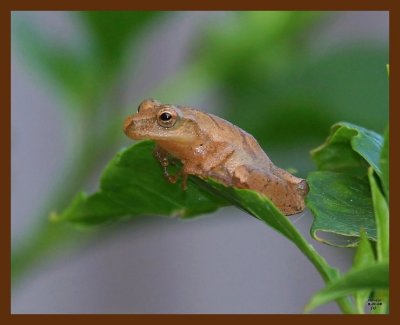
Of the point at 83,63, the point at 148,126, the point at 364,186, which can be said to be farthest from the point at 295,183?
the point at 83,63

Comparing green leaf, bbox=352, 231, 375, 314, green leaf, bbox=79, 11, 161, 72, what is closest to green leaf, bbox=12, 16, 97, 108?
green leaf, bbox=79, 11, 161, 72

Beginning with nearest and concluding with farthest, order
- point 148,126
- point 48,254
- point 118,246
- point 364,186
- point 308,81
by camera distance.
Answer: point 364,186
point 148,126
point 48,254
point 308,81
point 118,246

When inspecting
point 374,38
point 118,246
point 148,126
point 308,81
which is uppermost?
point 374,38

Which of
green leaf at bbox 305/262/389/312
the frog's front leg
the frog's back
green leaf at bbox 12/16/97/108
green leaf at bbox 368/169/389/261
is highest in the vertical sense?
green leaf at bbox 12/16/97/108

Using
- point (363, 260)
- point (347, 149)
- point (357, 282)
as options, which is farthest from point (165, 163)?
point (357, 282)

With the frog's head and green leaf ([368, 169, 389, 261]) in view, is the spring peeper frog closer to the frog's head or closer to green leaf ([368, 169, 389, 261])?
the frog's head

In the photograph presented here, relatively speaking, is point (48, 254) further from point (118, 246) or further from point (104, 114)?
point (118, 246)

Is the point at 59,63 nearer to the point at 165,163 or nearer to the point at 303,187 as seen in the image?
the point at 165,163
